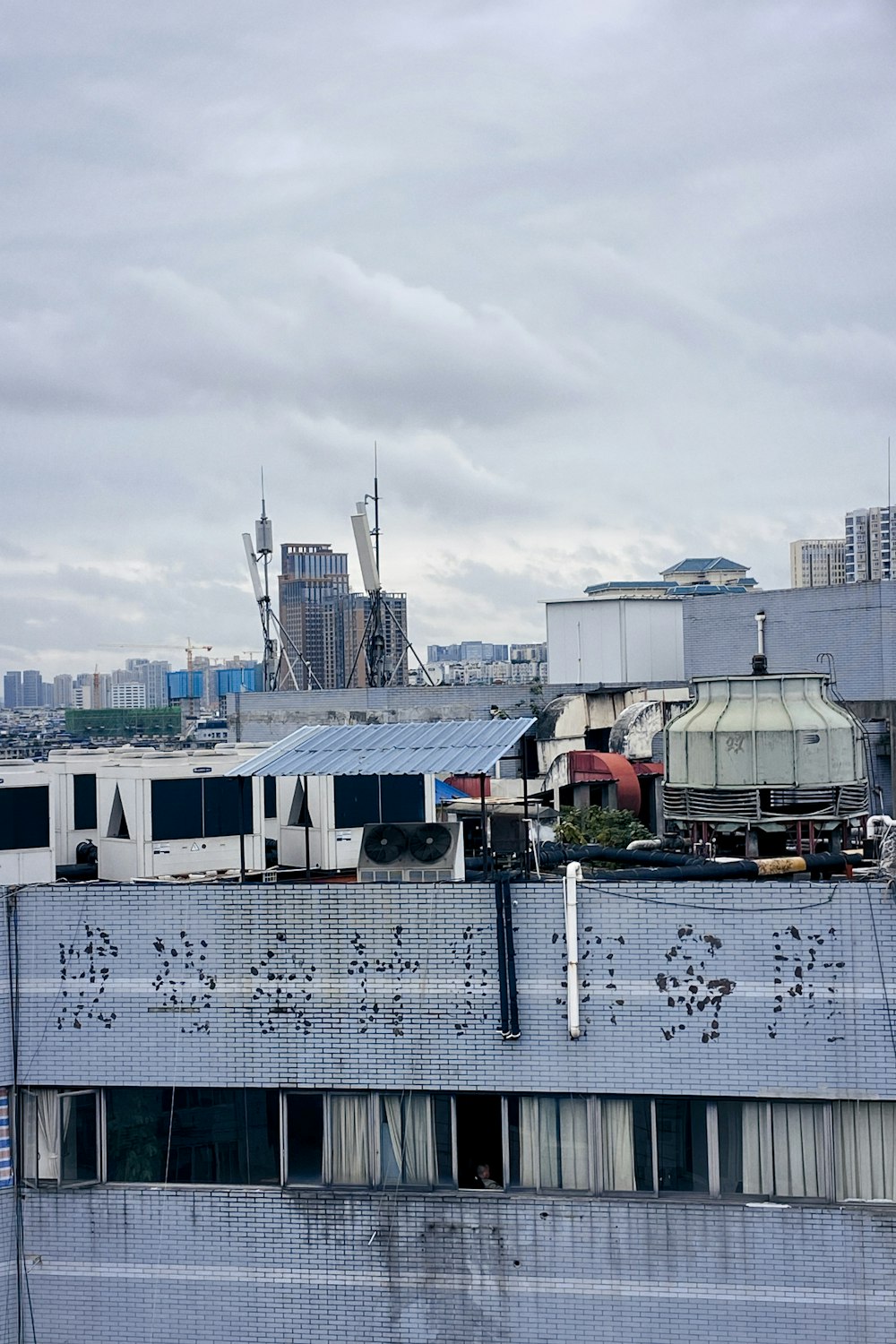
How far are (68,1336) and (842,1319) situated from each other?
336 inches

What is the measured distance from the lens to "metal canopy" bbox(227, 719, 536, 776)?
15.7 metres

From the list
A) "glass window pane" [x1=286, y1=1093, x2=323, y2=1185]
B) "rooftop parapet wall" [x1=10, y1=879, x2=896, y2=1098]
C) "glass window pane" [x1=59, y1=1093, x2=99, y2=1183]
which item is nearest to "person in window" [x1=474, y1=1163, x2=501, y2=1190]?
"rooftop parapet wall" [x1=10, y1=879, x2=896, y2=1098]

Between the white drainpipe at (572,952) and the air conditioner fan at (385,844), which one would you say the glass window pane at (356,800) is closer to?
the air conditioner fan at (385,844)

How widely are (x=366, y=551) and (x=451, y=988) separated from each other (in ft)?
109

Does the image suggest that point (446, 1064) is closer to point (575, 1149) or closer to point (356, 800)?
point (575, 1149)

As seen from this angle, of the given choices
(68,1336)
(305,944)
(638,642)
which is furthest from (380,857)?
(638,642)

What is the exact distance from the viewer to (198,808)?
18641mm

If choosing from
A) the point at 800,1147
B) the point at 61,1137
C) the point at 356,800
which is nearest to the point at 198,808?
the point at 356,800

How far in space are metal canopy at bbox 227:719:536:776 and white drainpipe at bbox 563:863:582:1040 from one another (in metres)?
1.50

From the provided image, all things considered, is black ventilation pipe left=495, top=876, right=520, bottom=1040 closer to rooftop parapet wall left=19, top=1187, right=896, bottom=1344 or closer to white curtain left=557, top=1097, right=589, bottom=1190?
white curtain left=557, top=1097, right=589, bottom=1190

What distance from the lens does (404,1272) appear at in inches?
604

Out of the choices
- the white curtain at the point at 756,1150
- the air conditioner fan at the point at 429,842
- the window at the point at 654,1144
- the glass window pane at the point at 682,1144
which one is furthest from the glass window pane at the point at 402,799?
the white curtain at the point at 756,1150

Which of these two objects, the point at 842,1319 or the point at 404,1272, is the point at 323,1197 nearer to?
the point at 404,1272

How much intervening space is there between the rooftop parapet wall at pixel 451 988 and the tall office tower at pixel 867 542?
65.4m
